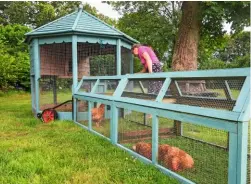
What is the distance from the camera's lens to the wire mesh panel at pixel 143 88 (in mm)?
4230

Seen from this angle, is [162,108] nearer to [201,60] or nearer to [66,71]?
[66,71]

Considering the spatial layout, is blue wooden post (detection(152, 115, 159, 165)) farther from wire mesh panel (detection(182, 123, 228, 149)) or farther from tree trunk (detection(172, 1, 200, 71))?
tree trunk (detection(172, 1, 200, 71))

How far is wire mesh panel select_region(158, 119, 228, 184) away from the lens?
3.08m

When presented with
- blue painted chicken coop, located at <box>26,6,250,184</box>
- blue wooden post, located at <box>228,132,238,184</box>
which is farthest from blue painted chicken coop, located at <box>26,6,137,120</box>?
blue wooden post, located at <box>228,132,238,184</box>

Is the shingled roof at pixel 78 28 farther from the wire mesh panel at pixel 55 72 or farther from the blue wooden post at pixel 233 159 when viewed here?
the blue wooden post at pixel 233 159

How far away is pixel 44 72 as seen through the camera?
351 inches

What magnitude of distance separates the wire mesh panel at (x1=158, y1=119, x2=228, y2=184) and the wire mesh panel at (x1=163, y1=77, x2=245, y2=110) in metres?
0.30

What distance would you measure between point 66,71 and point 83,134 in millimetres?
4468

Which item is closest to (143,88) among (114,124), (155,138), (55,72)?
(114,124)

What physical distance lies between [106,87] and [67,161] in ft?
8.02

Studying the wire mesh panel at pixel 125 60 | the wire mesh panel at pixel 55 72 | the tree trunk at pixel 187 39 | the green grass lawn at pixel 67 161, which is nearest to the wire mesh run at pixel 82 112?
the wire mesh panel at pixel 55 72

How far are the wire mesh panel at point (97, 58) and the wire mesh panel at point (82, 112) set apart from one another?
2169mm

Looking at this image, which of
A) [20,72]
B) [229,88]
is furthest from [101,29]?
[20,72]

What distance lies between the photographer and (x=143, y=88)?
4.63m
